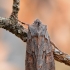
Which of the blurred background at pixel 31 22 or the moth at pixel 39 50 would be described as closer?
the moth at pixel 39 50

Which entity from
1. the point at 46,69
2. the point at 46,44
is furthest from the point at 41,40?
the point at 46,69

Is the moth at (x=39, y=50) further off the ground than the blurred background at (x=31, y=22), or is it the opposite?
the blurred background at (x=31, y=22)

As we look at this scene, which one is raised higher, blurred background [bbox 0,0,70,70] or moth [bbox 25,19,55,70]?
blurred background [bbox 0,0,70,70]

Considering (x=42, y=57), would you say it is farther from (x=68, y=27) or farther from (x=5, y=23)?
(x=68, y=27)

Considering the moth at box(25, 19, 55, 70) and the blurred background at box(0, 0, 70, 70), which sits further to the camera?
the blurred background at box(0, 0, 70, 70)
